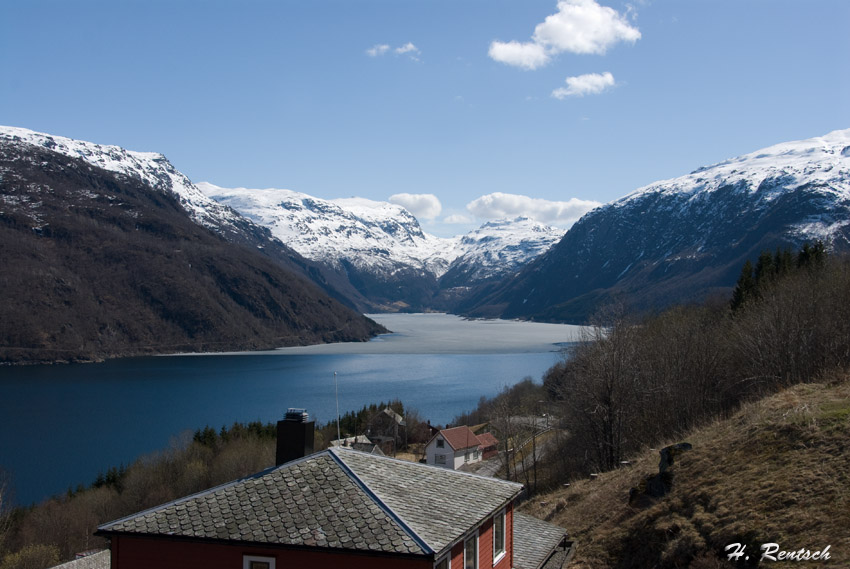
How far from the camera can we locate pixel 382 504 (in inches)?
427

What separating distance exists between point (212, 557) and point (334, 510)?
215cm

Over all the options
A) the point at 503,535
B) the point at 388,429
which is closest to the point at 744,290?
the point at 388,429

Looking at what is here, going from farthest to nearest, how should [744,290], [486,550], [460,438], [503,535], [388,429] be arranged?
[388,429] → [460,438] → [744,290] → [503,535] → [486,550]

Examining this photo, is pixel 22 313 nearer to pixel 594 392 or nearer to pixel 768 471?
pixel 594 392

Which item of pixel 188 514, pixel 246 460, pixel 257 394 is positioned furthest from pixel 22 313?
pixel 188 514

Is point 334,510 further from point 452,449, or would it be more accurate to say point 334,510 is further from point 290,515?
point 452,449

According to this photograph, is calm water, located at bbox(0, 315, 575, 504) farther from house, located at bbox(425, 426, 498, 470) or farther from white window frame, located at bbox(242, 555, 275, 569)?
white window frame, located at bbox(242, 555, 275, 569)

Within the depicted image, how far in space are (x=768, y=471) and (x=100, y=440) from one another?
6735 centimetres

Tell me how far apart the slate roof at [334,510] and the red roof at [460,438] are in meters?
42.9

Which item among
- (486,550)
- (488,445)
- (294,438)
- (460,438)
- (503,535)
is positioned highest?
(294,438)

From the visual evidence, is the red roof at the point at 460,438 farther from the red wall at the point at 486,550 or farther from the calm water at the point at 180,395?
the red wall at the point at 486,550

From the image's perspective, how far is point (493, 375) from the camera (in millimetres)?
113500

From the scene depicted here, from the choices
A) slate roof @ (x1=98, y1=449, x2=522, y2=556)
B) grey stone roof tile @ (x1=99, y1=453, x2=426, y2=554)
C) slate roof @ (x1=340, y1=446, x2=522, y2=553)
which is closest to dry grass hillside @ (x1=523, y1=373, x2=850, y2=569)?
slate roof @ (x1=340, y1=446, x2=522, y2=553)

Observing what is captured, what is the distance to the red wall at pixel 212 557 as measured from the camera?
10.1 m
